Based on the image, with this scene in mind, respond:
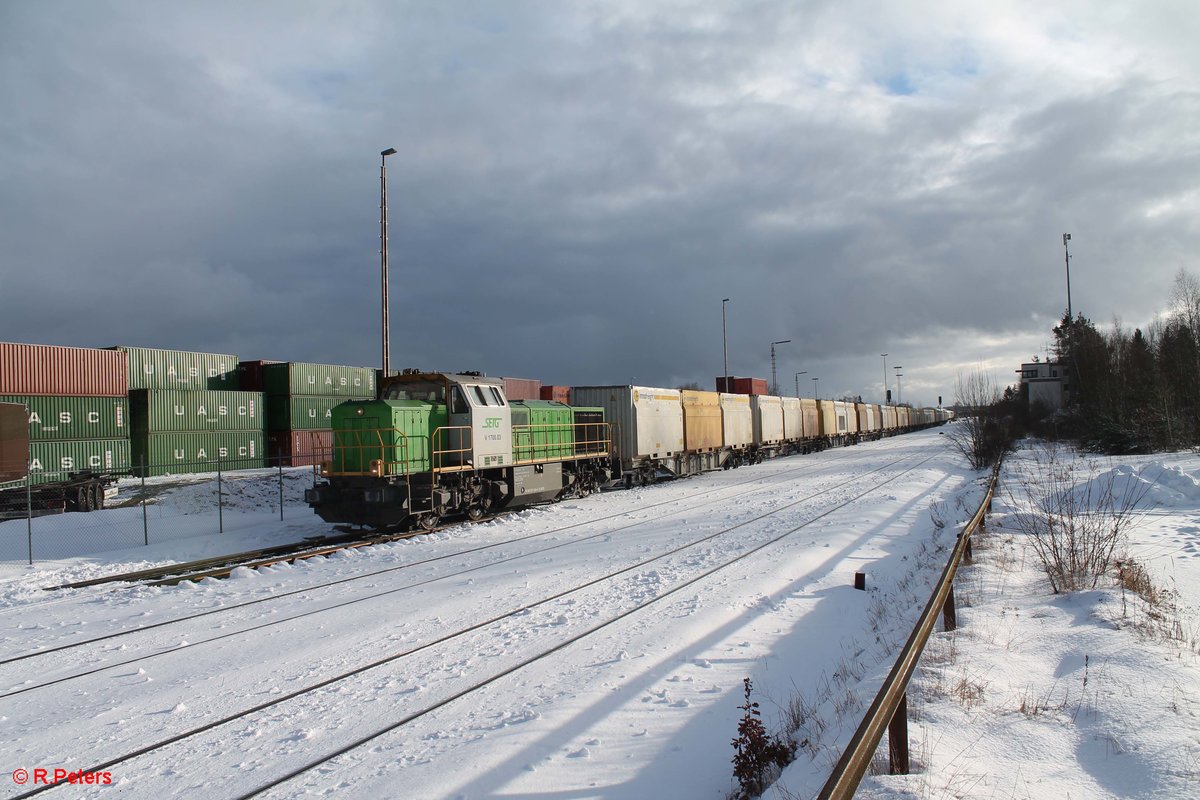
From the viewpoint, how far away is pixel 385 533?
49.6 ft

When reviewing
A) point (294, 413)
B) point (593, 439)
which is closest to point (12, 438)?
point (593, 439)

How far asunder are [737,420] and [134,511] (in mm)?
23965

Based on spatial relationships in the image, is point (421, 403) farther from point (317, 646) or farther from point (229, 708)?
point (229, 708)

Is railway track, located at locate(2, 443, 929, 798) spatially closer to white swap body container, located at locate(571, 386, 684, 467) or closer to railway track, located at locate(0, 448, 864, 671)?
railway track, located at locate(0, 448, 864, 671)

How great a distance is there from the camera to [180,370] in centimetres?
3475

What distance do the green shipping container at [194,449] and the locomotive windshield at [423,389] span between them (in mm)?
15966

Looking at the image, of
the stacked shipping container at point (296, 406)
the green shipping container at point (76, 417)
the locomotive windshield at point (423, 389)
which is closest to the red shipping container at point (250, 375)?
the stacked shipping container at point (296, 406)

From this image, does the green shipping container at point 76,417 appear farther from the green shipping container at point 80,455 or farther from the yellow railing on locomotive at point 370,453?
the yellow railing on locomotive at point 370,453

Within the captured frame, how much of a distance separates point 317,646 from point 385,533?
812cm

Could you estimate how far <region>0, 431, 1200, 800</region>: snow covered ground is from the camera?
447 cm

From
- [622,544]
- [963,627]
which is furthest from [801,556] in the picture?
[963,627]

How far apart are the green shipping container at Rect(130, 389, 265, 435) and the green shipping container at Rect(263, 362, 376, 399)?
6.52 ft

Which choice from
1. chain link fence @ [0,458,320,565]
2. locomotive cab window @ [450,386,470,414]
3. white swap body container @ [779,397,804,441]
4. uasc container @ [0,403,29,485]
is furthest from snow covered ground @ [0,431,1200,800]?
white swap body container @ [779,397,804,441]

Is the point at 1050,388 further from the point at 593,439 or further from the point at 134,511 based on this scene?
the point at 134,511
